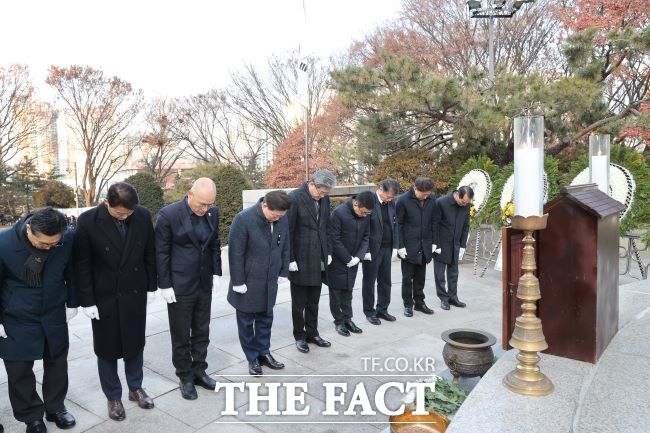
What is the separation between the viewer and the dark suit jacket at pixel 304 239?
4371 mm

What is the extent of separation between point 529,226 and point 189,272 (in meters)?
2.28

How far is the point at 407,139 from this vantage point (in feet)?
38.1

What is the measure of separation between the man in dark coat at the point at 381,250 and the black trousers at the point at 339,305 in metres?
0.40

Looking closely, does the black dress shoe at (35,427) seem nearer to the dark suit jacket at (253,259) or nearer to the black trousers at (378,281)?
the dark suit jacket at (253,259)

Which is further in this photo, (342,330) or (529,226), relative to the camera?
(342,330)

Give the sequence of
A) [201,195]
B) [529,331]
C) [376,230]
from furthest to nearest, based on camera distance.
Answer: [376,230]
[201,195]
[529,331]

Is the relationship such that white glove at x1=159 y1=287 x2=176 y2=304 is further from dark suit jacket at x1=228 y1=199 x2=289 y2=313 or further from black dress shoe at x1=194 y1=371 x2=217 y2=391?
black dress shoe at x1=194 y1=371 x2=217 y2=391

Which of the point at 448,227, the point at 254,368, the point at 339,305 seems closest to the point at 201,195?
the point at 254,368

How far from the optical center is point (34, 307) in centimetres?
285

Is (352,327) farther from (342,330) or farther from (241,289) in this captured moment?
(241,289)

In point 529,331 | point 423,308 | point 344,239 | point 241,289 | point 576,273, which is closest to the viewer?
point 529,331

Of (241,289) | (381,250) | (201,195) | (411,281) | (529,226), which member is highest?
(201,195)

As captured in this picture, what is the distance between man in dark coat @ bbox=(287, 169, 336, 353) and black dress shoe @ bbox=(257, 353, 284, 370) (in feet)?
1.40

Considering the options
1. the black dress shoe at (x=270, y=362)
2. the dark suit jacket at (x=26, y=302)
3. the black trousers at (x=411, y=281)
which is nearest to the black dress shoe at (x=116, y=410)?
the dark suit jacket at (x=26, y=302)
